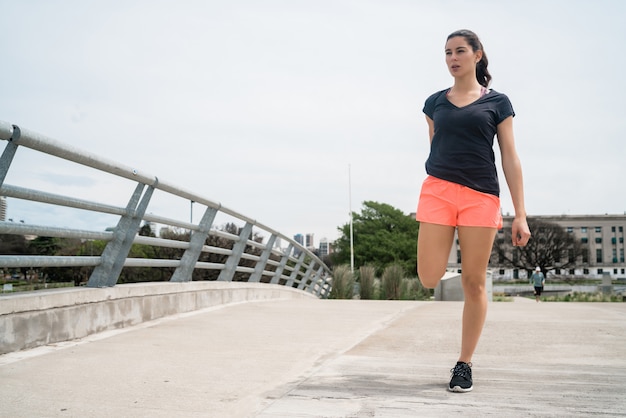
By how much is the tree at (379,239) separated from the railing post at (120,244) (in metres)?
42.2

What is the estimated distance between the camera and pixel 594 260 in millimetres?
103188

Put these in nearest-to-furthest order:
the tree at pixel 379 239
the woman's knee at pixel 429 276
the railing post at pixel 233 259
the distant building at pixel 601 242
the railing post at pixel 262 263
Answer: the woman's knee at pixel 429 276 < the railing post at pixel 233 259 < the railing post at pixel 262 263 < the tree at pixel 379 239 < the distant building at pixel 601 242

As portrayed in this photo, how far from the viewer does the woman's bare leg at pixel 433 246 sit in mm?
2967

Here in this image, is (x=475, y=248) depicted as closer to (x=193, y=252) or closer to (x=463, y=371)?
(x=463, y=371)

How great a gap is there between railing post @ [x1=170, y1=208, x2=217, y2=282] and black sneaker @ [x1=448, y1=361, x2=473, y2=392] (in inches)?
149

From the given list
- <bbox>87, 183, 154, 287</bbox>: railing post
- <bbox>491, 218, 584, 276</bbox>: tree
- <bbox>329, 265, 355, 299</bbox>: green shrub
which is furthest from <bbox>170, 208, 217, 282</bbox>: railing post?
<bbox>491, 218, 584, 276</bbox>: tree

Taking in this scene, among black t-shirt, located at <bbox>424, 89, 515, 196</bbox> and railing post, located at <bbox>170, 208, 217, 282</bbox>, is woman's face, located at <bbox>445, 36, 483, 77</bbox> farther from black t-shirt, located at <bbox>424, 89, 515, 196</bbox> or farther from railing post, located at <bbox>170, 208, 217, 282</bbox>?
railing post, located at <bbox>170, 208, 217, 282</bbox>

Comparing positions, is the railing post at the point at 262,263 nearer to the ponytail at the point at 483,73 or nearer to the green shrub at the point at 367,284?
the green shrub at the point at 367,284

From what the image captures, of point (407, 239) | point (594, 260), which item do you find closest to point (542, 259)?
point (594, 260)

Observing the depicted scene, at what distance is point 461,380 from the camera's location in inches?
111

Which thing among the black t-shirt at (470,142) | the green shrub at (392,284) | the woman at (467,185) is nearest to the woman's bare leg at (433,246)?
the woman at (467,185)

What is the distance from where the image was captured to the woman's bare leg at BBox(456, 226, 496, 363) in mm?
2922

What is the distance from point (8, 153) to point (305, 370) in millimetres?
2038

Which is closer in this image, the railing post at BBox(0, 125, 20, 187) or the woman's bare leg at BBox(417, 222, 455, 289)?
the woman's bare leg at BBox(417, 222, 455, 289)
